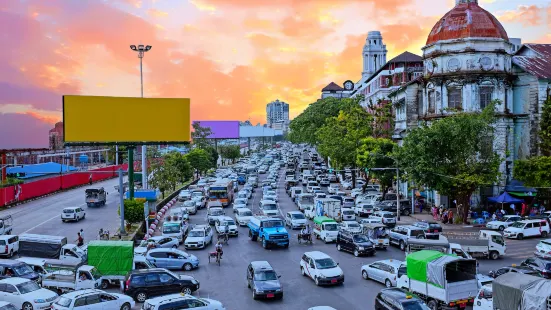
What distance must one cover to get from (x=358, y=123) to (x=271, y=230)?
128ft

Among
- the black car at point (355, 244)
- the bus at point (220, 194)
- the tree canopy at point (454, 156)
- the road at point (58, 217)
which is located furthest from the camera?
the bus at point (220, 194)

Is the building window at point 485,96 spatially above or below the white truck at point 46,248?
above

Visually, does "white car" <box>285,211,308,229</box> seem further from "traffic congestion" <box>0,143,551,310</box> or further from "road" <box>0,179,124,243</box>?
"road" <box>0,179,124,243</box>

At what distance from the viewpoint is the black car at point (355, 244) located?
3262 cm

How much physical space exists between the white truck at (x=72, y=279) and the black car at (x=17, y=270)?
1336 millimetres

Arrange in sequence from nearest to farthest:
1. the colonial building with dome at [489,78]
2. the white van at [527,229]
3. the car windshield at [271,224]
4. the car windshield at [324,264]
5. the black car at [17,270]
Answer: the car windshield at [324,264]
the black car at [17,270]
the car windshield at [271,224]
the white van at [527,229]
the colonial building with dome at [489,78]

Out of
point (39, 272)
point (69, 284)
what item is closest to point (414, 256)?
point (69, 284)

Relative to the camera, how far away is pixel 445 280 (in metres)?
21.0

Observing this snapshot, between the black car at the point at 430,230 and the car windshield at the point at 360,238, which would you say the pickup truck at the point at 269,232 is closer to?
the car windshield at the point at 360,238

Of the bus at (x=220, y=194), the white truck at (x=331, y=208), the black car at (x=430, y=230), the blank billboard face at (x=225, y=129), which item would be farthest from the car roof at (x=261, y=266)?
the blank billboard face at (x=225, y=129)

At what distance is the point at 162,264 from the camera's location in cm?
2953

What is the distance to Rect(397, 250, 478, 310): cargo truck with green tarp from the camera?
832 inches

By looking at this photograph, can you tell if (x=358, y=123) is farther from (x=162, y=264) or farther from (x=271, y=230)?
(x=162, y=264)

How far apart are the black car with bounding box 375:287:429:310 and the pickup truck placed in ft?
50.8
